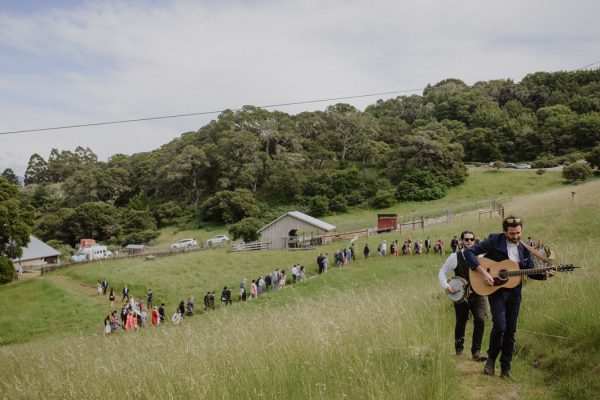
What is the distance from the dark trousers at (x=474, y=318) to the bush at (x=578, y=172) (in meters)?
45.5

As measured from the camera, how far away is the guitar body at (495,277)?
15.3 feet

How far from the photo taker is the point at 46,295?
26578 mm

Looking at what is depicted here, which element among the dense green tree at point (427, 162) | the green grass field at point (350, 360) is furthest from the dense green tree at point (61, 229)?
the green grass field at point (350, 360)

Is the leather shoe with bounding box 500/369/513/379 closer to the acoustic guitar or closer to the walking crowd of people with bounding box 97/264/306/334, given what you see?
the acoustic guitar

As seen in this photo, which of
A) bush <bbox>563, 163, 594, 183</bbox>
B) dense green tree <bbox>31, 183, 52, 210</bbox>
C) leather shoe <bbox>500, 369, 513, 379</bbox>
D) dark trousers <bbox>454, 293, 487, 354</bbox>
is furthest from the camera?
dense green tree <bbox>31, 183, 52, 210</bbox>

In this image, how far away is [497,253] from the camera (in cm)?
483

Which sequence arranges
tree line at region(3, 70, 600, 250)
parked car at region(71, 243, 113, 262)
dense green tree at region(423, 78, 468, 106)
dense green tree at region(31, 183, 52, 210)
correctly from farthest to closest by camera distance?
dense green tree at region(423, 78, 468, 106), dense green tree at region(31, 183, 52, 210), tree line at region(3, 70, 600, 250), parked car at region(71, 243, 113, 262)

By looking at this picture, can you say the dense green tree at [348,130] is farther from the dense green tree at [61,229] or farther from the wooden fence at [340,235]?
the dense green tree at [61,229]

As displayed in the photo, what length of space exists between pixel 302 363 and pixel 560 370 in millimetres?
2929

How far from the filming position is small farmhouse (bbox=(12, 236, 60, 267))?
39750 mm

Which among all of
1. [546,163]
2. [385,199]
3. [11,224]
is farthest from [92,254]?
[546,163]

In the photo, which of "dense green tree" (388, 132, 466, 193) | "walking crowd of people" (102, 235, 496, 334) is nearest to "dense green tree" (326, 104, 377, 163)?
"dense green tree" (388, 132, 466, 193)

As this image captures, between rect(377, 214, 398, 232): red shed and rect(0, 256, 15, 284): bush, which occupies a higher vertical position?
rect(377, 214, 398, 232): red shed

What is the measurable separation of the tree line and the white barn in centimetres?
800
